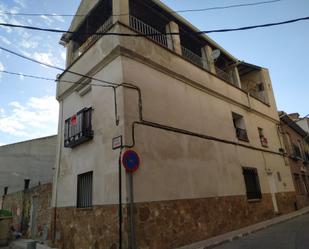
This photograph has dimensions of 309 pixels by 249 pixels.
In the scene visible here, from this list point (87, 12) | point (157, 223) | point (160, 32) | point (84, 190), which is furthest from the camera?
point (160, 32)

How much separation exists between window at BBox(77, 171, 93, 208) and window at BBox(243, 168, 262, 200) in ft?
20.7

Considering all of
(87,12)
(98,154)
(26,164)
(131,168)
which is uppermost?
(87,12)

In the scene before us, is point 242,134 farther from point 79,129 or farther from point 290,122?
point 290,122

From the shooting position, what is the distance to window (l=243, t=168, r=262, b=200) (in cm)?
975

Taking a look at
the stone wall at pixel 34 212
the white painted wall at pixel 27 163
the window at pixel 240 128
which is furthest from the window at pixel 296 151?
the white painted wall at pixel 27 163

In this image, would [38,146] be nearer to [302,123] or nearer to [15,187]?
[15,187]

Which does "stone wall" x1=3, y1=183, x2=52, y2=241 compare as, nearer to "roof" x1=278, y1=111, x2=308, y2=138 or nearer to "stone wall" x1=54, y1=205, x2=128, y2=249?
"stone wall" x1=54, y1=205, x2=128, y2=249

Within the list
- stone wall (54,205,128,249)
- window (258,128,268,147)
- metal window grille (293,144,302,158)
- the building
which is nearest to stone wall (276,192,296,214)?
the building

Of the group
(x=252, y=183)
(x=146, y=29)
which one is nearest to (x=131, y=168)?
(x=146, y=29)

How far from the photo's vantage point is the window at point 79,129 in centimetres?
709

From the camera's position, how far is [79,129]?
24.4 ft

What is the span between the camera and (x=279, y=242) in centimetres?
595

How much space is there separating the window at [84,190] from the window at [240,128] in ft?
21.7

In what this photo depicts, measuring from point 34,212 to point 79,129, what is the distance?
18.7 ft
